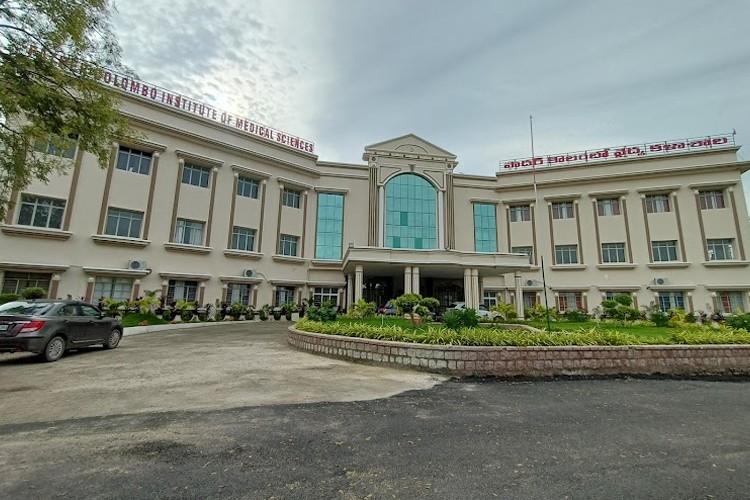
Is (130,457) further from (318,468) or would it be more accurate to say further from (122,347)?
(122,347)

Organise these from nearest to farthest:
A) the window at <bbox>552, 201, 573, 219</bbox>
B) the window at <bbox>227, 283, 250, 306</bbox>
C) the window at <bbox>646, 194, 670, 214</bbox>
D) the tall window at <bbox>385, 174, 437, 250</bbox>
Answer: the window at <bbox>227, 283, 250, 306</bbox>, the window at <bbox>646, 194, 670, 214</bbox>, the tall window at <bbox>385, 174, 437, 250</bbox>, the window at <bbox>552, 201, 573, 219</bbox>

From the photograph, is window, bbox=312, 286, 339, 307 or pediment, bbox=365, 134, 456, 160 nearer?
window, bbox=312, 286, 339, 307

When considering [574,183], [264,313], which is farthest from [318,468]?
[574,183]

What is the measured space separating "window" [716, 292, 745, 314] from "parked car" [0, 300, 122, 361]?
3528 centimetres

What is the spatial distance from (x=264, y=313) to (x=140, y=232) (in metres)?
8.68

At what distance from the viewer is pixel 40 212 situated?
18.8 m

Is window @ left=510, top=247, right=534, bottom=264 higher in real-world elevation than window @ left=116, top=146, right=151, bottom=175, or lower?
lower

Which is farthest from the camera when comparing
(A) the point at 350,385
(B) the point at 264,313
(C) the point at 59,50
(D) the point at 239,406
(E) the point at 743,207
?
(E) the point at 743,207

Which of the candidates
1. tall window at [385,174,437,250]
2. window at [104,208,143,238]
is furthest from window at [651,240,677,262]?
window at [104,208,143,238]

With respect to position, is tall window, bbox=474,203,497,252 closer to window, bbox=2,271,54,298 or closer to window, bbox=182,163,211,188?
window, bbox=182,163,211,188

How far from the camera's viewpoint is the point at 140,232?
21391 mm

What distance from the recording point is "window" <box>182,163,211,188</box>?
23573mm

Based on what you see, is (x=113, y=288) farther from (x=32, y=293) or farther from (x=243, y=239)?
(x=243, y=239)

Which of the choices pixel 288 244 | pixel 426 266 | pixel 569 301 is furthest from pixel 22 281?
pixel 569 301
